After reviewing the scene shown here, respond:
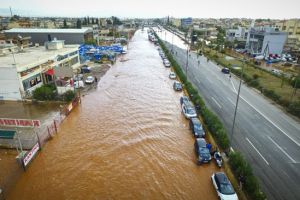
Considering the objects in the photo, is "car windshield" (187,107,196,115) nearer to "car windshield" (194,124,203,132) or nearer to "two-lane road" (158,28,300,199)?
"two-lane road" (158,28,300,199)

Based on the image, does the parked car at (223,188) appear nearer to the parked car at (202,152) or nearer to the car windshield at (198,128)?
the parked car at (202,152)

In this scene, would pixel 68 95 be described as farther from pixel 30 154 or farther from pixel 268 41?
pixel 268 41

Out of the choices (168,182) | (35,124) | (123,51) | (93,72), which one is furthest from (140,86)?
(123,51)

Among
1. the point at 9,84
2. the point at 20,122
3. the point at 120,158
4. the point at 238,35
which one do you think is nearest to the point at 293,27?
the point at 238,35

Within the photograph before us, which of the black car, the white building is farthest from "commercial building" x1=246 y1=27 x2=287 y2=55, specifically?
the white building

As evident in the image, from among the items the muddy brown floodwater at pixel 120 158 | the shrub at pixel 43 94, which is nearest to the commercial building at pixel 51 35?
the shrub at pixel 43 94

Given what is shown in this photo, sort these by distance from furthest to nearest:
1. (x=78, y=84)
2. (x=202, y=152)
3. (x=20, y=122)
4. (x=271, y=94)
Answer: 1. (x=78, y=84)
2. (x=271, y=94)
3. (x=20, y=122)
4. (x=202, y=152)

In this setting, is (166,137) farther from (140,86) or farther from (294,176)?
(140,86)
